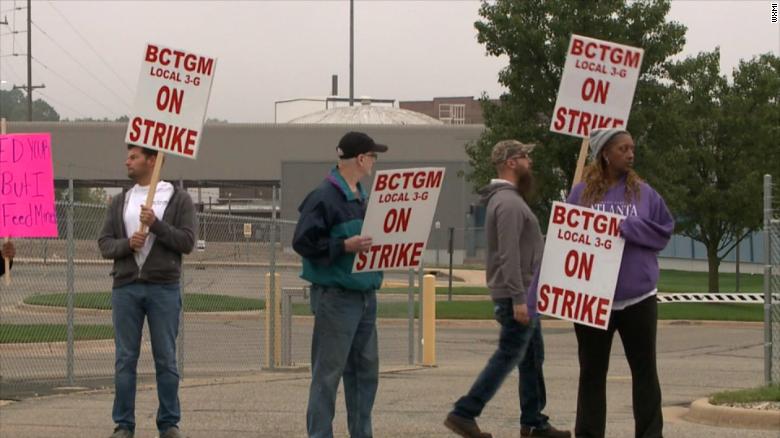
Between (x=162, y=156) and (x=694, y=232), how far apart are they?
2744 cm

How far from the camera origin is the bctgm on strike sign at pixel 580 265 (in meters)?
8.03

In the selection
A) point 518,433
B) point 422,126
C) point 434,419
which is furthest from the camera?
point 422,126

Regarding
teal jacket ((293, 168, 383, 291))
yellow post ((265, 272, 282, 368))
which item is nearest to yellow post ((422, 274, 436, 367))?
yellow post ((265, 272, 282, 368))

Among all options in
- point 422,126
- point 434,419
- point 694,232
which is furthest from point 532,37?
point 422,126

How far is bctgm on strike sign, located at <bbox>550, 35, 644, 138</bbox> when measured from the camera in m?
9.50

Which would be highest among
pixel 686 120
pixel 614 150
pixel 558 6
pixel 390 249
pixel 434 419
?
pixel 558 6

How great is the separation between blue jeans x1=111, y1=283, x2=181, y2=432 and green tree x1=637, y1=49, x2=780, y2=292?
2342 cm

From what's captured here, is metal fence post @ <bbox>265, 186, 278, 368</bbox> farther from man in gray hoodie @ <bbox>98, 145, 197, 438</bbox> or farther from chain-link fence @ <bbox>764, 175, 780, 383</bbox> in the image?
man in gray hoodie @ <bbox>98, 145, 197, 438</bbox>

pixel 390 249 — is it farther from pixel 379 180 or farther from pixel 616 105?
pixel 616 105

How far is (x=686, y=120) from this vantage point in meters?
32.4

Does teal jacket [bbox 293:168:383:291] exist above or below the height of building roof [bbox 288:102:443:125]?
below

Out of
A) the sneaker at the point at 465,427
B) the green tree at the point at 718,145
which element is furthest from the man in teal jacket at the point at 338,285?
the green tree at the point at 718,145

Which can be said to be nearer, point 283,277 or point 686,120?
point 283,277

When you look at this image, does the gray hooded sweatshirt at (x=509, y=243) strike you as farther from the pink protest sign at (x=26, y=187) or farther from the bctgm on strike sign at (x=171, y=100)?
the pink protest sign at (x=26, y=187)
